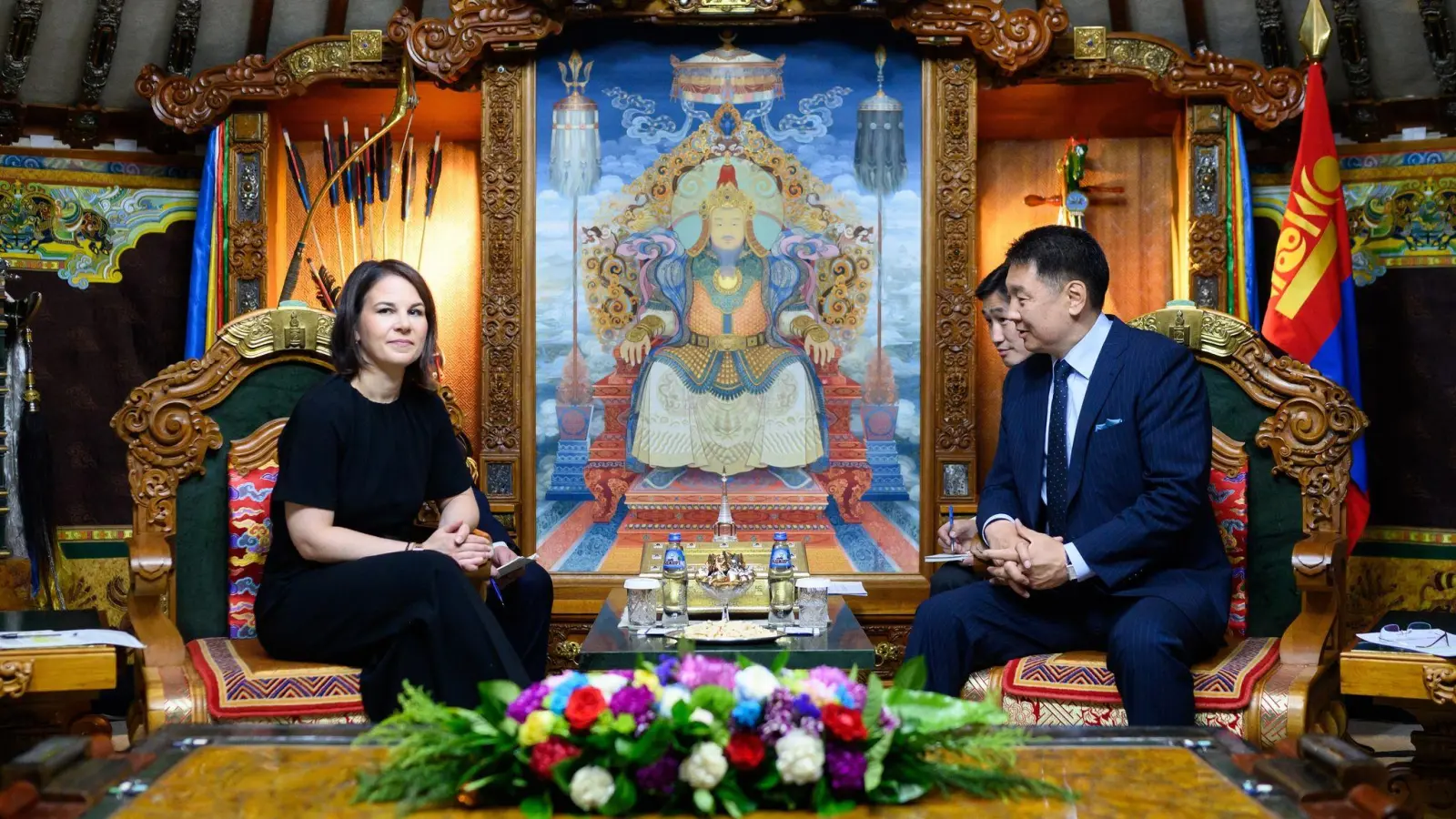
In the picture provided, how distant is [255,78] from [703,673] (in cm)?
377

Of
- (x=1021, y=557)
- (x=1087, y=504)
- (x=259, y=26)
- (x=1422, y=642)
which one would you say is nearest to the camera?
(x=1422, y=642)

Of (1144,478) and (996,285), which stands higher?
(996,285)

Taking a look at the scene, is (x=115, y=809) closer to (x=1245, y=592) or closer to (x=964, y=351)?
(x=1245, y=592)

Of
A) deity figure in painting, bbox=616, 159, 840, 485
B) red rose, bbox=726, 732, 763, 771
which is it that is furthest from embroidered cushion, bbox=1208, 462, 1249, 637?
red rose, bbox=726, 732, 763, 771

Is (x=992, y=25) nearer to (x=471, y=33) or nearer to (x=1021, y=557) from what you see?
(x=471, y=33)

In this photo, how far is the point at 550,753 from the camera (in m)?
1.80

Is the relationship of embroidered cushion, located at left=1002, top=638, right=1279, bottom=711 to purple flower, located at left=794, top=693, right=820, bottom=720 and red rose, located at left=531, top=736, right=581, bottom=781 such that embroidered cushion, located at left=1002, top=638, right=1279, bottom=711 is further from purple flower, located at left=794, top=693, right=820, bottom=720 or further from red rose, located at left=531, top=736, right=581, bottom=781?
red rose, located at left=531, top=736, right=581, bottom=781

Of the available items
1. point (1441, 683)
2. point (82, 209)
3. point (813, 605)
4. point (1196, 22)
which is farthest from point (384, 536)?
point (1196, 22)

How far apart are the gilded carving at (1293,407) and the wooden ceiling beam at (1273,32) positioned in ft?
6.45

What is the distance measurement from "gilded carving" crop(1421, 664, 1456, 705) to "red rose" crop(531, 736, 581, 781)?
70.7 inches

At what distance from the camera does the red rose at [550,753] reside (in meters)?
1.79

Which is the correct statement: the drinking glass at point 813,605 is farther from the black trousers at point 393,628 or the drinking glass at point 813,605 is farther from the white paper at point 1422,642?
the white paper at point 1422,642

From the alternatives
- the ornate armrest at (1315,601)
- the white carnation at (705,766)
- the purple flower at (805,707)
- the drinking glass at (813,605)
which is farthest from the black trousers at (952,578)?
the white carnation at (705,766)

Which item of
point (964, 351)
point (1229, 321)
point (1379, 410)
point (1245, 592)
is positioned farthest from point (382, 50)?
point (1379, 410)
